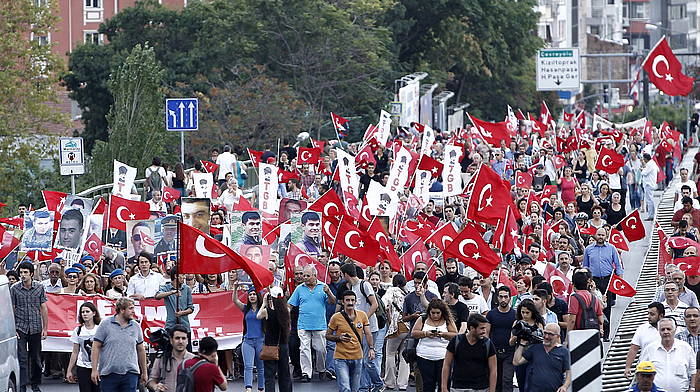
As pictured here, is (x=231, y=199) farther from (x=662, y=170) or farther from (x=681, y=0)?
(x=681, y=0)

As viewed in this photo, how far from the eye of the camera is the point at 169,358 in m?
13.3

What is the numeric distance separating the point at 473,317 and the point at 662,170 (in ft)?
93.5

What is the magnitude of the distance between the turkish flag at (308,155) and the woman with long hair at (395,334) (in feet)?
46.5

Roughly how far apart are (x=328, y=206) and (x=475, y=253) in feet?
10.3

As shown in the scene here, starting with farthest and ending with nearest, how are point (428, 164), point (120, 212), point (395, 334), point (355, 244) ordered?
point (428, 164) < point (120, 212) < point (355, 244) < point (395, 334)

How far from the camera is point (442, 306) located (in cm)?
1548

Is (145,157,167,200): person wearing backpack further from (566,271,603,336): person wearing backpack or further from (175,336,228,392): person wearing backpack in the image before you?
(175,336,228,392): person wearing backpack

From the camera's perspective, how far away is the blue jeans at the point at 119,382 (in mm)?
14609

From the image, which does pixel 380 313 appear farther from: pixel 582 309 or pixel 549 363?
pixel 549 363

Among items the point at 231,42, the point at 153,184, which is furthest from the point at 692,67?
the point at 153,184

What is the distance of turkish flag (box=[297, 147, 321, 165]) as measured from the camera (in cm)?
3272

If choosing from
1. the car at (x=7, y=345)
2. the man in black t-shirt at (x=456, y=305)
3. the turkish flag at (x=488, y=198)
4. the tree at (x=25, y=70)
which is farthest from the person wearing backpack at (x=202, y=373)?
the tree at (x=25, y=70)

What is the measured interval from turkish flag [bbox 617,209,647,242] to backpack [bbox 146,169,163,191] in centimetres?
869

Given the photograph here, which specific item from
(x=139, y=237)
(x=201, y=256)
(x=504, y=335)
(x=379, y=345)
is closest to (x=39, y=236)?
(x=139, y=237)
